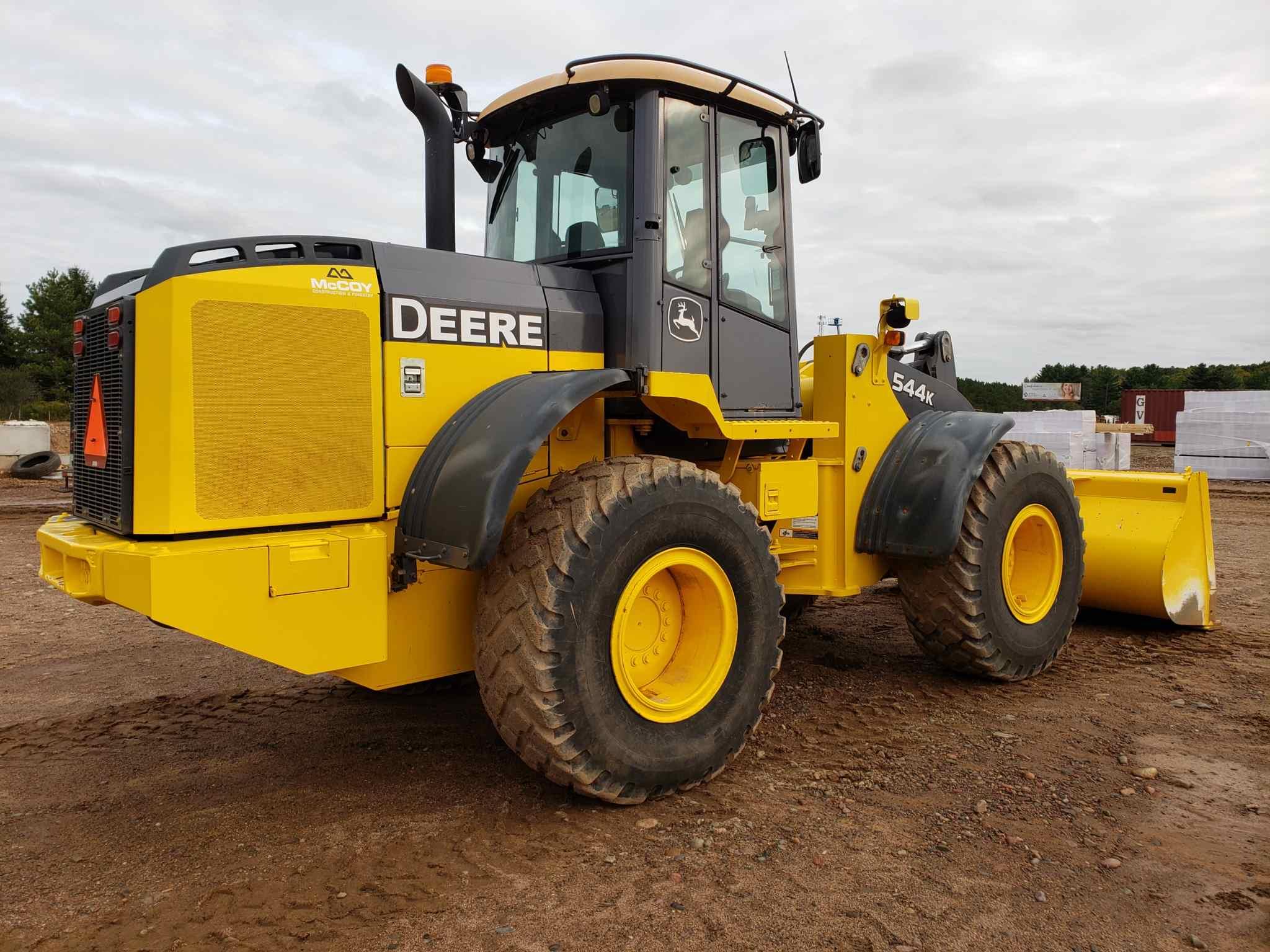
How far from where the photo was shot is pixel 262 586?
313 cm

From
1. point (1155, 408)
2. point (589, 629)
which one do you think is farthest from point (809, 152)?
point (1155, 408)

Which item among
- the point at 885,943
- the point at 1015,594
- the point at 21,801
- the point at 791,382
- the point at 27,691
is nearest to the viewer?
the point at 885,943

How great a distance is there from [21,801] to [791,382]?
3.93m

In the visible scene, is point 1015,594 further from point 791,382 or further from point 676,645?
point 676,645

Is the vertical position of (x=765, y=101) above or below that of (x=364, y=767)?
above

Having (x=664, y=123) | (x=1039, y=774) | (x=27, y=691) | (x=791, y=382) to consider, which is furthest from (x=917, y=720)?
(x=27, y=691)

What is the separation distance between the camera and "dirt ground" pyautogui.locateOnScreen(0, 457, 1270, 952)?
2852mm

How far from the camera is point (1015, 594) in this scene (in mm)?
5820

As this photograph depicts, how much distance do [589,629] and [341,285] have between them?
153cm

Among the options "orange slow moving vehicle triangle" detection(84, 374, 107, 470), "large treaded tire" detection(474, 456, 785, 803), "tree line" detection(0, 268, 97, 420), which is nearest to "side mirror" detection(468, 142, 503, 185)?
"large treaded tire" detection(474, 456, 785, 803)

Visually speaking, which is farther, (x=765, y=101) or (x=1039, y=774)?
(x=765, y=101)

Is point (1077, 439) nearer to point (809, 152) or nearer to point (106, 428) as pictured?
point (809, 152)

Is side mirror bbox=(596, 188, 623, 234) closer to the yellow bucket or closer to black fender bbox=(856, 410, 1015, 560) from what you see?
black fender bbox=(856, 410, 1015, 560)

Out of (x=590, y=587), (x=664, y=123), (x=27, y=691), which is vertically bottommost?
(x=27, y=691)
